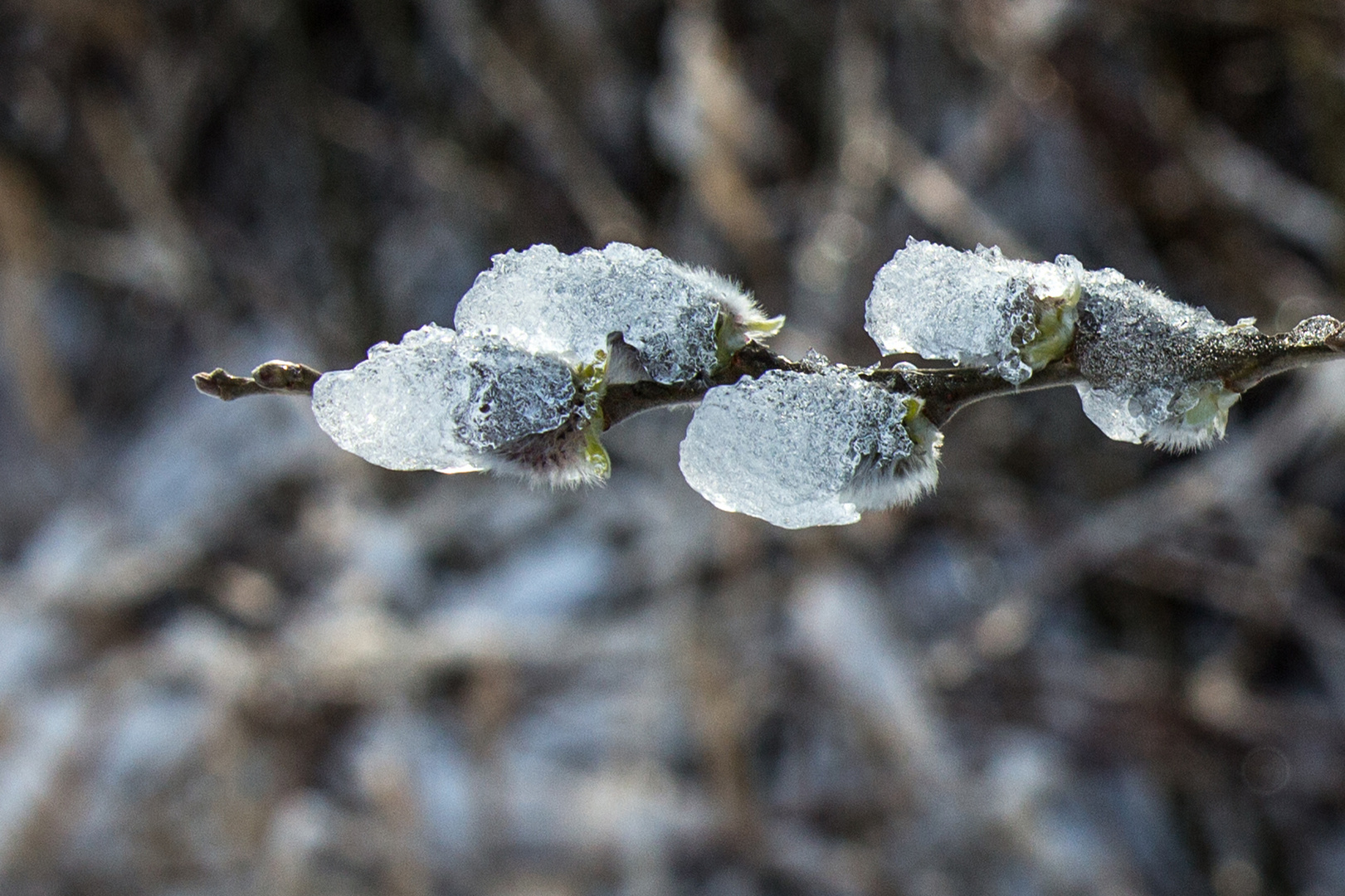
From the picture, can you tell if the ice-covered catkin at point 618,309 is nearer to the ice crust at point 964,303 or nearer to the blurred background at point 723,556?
the ice crust at point 964,303

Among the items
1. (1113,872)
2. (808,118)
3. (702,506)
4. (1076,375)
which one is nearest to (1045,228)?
(808,118)

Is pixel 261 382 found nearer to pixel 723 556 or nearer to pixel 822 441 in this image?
pixel 822 441

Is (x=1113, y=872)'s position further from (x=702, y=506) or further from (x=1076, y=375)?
(x=1076, y=375)

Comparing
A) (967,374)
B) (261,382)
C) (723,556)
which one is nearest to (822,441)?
(967,374)

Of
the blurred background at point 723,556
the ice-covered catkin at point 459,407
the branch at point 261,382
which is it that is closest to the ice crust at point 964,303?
the ice-covered catkin at point 459,407

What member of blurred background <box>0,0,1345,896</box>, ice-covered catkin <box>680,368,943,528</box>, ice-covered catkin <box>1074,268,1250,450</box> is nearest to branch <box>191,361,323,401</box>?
ice-covered catkin <box>680,368,943,528</box>
